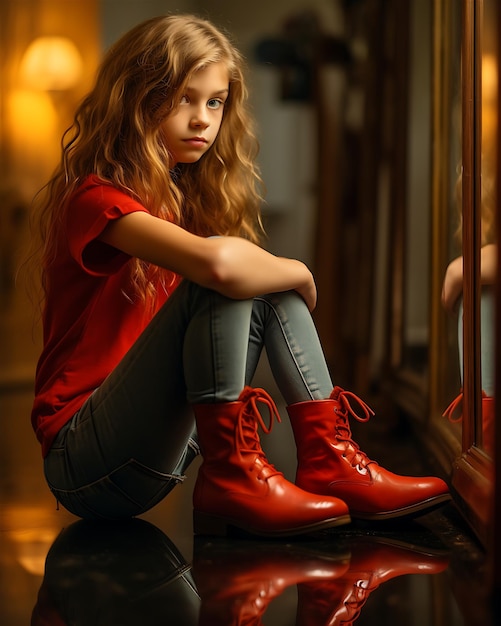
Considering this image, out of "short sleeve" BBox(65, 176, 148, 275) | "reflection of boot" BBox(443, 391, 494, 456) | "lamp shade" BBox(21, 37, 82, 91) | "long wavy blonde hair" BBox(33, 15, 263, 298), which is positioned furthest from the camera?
"lamp shade" BBox(21, 37, 82, 91)

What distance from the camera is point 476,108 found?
1.23m

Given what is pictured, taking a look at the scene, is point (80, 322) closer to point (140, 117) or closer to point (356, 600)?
point (140, 117)

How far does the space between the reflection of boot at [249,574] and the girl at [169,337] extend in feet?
0.13

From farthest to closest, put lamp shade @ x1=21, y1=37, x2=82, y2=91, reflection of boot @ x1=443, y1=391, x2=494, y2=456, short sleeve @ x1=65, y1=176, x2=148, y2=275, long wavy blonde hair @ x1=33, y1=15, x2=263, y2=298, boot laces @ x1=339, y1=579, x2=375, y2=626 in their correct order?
lamp shade @ x1=21, y1=37, x2=82, y2=91
long wavy blonde hair @ x1=33, y1=15, x2=263, y2=298
short sleeve @ x1=65, y1=176, x2=148, y2=275
reflection of boot @ x1=443, y1=391, x2=494, y2=456
boot laces @ x1=339, y1=579, x2=375, y2=626

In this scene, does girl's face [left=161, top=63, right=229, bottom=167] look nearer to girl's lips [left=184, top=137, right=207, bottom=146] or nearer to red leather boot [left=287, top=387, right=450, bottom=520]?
girl's lips [left=184, top=137, right=207, bottom=146]

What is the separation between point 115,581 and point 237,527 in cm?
20

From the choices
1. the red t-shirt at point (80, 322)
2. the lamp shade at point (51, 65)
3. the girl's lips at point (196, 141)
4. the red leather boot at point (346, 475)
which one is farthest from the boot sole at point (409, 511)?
the lamp shade at point (51, 65)

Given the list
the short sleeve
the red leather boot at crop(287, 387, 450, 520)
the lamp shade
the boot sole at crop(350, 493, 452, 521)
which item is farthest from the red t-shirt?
the lamp shade

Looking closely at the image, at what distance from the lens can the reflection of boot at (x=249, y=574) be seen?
0.90m

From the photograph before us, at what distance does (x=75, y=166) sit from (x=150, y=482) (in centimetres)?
46

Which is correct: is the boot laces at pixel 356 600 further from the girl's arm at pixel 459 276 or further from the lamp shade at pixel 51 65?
the lamp shade at pixel 51 65

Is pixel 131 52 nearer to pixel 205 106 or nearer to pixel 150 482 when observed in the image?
pixel 205 106

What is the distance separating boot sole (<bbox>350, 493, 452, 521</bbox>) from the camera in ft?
3.85

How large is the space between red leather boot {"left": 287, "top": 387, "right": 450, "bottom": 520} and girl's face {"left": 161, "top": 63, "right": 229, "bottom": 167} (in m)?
0.42
